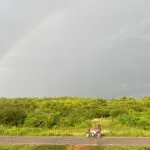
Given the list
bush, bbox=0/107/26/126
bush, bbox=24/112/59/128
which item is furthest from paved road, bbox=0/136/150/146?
bush, bbox=0/107/26/126

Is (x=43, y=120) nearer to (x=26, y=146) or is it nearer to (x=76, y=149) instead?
(x=26, y=146)

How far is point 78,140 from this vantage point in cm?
4812

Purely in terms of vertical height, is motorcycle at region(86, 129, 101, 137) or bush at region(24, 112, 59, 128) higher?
bush at region(24, 112, 59, 128)

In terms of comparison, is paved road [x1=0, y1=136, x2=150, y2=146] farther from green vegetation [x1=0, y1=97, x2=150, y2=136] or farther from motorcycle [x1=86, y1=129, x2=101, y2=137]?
green vegetation [x1=0, y1=97, x2=150, y2=136]

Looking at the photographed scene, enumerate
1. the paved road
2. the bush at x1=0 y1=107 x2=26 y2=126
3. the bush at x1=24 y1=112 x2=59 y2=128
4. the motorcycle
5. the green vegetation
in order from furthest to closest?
1. the bush at x1=0 y1=107 x2=26 y2=126
2. the bush at x1=24 y1=112 x2=59 y2=128
3. the green vegetation
4. the motorcycle
5. the paved road

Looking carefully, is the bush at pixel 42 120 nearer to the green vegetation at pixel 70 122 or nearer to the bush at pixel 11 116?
the green vegetation at pixel 70 122

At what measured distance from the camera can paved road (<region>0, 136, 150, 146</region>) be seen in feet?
149

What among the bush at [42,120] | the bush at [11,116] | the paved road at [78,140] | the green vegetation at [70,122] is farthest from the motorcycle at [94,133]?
the bush at [11,116]

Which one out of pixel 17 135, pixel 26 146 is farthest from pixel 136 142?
pixel 17 135

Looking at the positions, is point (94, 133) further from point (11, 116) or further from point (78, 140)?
point (11, 116)

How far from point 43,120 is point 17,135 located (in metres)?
8.26

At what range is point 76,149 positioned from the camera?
42.2 metres

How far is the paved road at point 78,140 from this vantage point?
45434 millimetres

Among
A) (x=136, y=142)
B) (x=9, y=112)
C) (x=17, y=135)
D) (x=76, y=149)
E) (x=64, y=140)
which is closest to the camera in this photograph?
(x=76, y=149)
